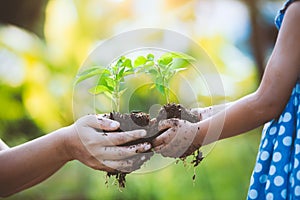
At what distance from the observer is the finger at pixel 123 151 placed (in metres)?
0.90

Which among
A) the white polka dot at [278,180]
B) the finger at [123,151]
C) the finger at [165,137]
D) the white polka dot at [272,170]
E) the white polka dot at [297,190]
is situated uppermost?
the finger at [165,137]

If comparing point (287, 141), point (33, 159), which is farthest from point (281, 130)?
point (33, 159)

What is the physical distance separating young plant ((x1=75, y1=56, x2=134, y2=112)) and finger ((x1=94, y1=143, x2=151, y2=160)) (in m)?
0.08

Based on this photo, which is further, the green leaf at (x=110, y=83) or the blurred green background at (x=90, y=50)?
the blurred green background at (x=90, y=50)

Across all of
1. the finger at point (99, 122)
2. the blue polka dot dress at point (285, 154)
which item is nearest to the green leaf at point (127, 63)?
the finger at point (99, 122)

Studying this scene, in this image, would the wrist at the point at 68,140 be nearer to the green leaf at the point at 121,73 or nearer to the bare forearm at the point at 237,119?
the green leaf at the point at 121,73

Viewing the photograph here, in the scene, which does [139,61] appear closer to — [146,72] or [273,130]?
[146,72]

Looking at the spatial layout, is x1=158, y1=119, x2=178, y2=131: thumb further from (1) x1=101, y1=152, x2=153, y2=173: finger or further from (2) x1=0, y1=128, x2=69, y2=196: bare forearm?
(2) x1=0, y1=128, x2=69, y2=196: bare forearm

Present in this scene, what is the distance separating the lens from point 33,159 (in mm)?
994

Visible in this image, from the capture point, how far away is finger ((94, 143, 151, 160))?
2.95ft

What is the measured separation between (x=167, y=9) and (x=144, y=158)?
2.00 meters

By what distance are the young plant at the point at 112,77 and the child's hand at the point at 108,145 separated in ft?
0.19

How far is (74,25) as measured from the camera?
9.55 feet

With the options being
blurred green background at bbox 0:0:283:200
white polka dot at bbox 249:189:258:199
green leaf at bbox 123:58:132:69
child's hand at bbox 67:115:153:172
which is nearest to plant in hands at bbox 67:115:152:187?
child's hand at bbox 67:115:153:172
